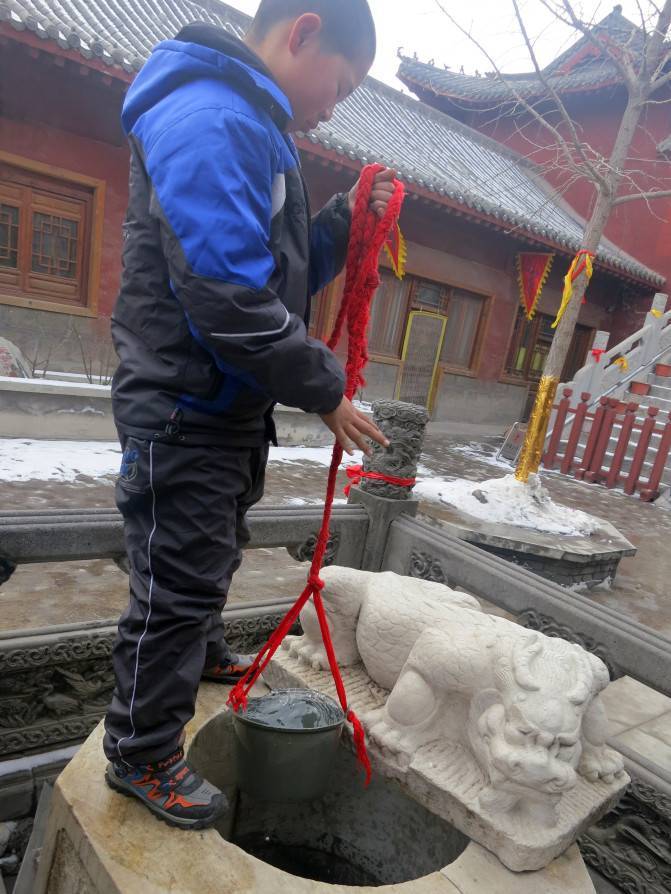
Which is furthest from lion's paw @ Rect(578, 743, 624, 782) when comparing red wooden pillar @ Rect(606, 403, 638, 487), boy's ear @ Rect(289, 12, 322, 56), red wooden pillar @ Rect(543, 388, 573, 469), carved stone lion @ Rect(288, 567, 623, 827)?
red wooden pillar @ Rect(543, 388, 573, 469)

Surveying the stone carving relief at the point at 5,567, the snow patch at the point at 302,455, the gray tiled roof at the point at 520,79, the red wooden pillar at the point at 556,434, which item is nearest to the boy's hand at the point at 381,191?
the stone carving relief at the point at 5,567

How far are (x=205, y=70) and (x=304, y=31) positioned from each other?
0.80ft

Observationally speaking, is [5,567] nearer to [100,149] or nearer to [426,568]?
[426,568]

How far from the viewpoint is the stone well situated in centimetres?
117

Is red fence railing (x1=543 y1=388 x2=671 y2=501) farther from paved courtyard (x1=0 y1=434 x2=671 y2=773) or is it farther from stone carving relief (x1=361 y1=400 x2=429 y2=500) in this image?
stone carving relief (x1=361 y1=400 x2=429 y2=500)

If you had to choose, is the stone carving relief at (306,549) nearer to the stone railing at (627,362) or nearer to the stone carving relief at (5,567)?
the stone carving relief at (5,567)

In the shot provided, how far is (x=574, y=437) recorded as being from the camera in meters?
9.09

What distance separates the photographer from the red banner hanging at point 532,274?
37.2ft

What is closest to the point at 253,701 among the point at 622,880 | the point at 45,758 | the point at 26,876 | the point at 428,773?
the point at 428,773

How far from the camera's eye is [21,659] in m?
1.88

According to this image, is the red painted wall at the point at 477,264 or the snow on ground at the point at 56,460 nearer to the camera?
the snow on ground at the point at 56,460

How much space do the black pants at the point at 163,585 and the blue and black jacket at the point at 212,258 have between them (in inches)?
2.8

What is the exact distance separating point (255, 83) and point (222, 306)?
46cm

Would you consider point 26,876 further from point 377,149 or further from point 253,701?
point 377,149
